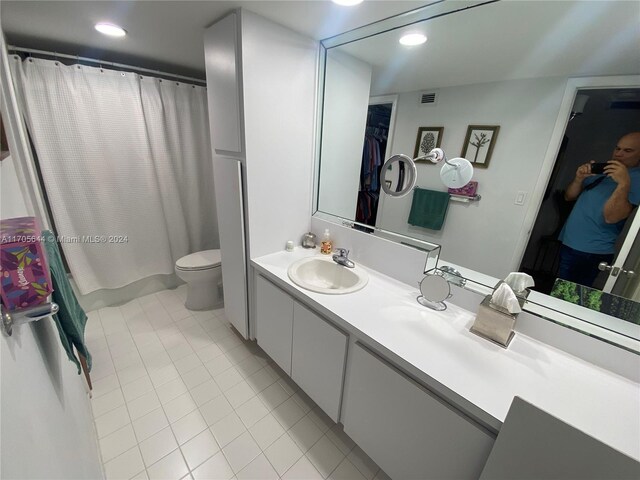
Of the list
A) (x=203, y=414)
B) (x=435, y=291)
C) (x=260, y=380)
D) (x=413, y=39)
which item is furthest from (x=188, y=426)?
(x=413, y=39)

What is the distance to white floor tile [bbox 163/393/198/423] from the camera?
149cm

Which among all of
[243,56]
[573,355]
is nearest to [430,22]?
[243,56]

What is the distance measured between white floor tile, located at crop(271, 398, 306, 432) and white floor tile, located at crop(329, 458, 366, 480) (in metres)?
0.32

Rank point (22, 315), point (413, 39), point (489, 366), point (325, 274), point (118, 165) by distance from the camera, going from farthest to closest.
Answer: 1. point (118, 165)
2. point (325, 274)
3. point (413, 39)
4. point (489, 366)
5. point (22, 315)

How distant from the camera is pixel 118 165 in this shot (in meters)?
2.17

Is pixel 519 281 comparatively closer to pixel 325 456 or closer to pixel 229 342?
pixel 325 456

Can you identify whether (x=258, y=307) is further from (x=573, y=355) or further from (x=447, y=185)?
(x=573, y=355)

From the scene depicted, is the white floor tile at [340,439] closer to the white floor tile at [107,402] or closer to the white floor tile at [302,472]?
the white floor tile at [302,472]

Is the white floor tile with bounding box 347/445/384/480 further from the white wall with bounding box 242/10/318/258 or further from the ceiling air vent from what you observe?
the ceiling air vent

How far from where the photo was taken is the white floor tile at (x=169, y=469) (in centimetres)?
123

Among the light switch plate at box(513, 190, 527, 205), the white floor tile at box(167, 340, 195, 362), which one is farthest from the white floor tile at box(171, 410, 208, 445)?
the light switch plate at box(513, 190, 527, 205)

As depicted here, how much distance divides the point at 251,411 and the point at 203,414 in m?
0.27

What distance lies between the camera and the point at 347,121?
5.60 ft

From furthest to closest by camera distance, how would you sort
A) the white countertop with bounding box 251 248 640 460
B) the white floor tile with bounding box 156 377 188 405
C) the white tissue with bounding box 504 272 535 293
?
1. the white floor tile with bounding box 156 377 188 405
2. the white tissue with bounding box 504 272 535 293
3. the white countertop with bounding box 251 248 640 460
